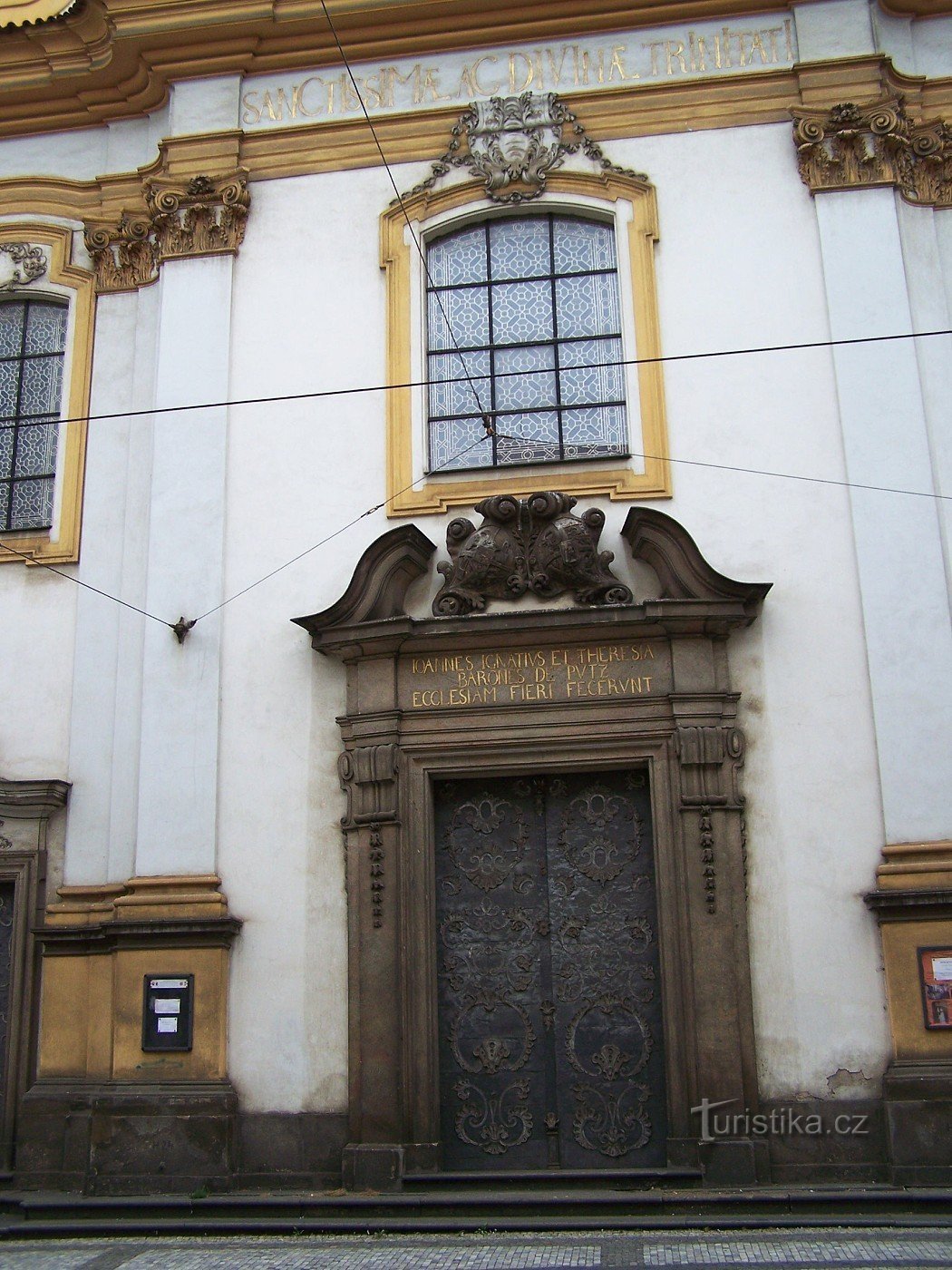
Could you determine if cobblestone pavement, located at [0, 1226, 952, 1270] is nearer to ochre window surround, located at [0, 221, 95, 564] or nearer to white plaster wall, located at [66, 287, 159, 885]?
white plaster wall, located at [66, 287, 159, 885]

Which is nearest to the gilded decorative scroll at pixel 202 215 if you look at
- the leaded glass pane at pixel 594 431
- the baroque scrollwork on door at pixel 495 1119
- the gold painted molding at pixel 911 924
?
the leaded glass pane at pixel 594 431

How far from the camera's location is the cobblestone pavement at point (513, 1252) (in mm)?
7266

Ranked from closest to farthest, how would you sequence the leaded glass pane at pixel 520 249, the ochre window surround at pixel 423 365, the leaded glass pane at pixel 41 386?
the ochre window surround at pixel 423 365 → the leaded glass pane at pixel 520 249 → the leaded glass pane at pixel 41 386

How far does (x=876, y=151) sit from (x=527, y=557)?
13.1ft

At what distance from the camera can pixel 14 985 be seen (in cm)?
1004

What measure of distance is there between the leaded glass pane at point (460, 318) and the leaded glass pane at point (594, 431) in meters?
0.99

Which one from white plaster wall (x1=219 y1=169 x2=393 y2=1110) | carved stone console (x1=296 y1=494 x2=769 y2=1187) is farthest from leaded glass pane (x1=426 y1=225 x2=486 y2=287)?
carved stone console (x1=296 y1=494 x2=769 y2=1187)

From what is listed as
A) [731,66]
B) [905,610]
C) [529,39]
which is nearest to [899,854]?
[905,610]

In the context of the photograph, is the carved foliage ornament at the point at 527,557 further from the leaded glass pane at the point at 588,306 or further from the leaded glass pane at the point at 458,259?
the leaded glass pane at the point at 458,259

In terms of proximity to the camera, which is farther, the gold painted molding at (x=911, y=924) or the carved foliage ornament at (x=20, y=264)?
the carved foliage ornament at (x=20, y=264)

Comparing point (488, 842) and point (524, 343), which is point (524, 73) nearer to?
point (524, 343)

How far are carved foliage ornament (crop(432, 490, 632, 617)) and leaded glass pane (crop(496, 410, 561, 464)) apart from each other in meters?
0.58

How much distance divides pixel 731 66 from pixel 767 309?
6.79ft

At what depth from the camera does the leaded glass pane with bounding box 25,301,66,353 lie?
1159 cm
